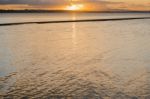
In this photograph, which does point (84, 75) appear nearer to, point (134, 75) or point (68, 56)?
point (134, 75)

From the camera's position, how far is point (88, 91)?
38.4 feet

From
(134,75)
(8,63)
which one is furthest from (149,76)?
(8,63)

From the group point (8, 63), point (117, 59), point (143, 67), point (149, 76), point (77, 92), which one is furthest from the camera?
point (117, 59)

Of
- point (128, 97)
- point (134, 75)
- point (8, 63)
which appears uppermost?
point (8, 63)

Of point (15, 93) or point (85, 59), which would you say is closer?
point (15, 93)

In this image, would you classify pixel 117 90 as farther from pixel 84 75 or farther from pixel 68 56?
pixel 68 56

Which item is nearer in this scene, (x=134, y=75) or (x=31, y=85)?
(x=31, y=85)

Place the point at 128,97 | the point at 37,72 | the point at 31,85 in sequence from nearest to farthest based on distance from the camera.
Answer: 1. the point at 128,97
2. the point at 31,85
3. the point at 37,72

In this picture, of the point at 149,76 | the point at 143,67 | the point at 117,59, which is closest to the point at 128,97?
the point at 149,76

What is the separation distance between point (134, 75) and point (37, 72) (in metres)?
5.28

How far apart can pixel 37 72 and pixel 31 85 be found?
265cm

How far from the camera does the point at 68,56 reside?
20953mm

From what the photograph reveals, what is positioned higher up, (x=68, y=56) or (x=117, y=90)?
(x=68, y=56)

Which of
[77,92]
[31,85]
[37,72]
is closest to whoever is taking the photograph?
[77,92]
